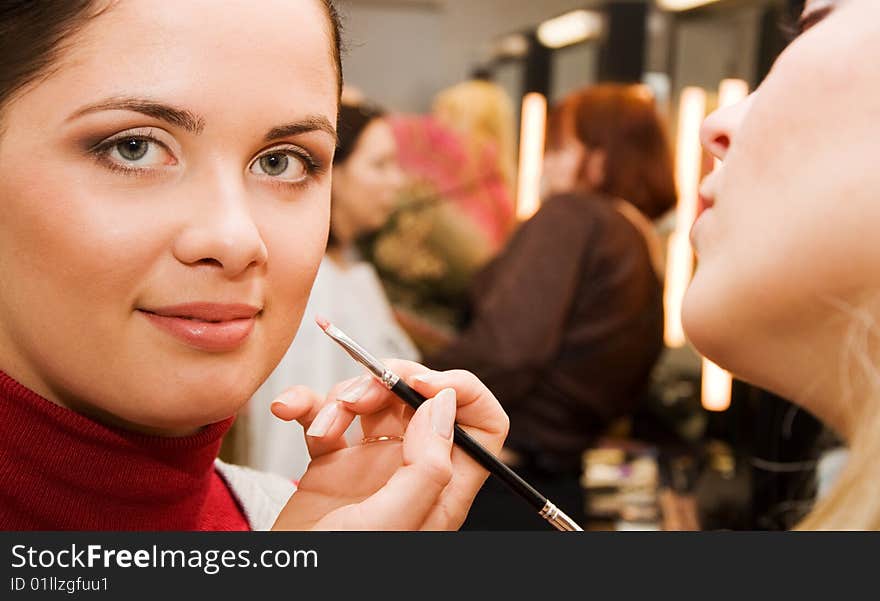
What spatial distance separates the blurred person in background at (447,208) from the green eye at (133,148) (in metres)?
2.27

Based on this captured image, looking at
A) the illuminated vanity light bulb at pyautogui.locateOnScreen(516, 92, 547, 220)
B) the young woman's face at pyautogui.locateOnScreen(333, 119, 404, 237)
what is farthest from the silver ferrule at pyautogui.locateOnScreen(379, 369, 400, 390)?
the illuminated vanity light bulb at pyautogui.locateOnScreen(516, 92, 547, 220)

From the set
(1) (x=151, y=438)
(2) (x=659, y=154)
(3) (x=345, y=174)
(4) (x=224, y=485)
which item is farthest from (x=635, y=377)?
(1) (x=151, y=438)

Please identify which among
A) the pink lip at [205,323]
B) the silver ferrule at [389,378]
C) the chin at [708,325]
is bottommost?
the silver ferrule at [389,378]

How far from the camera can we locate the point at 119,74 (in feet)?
1.87

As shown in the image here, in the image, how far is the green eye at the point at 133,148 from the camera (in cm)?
58

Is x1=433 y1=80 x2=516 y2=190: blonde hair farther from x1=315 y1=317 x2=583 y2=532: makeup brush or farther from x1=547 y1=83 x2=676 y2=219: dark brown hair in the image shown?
x1=315 y1=317 x2=583 y2=532: makeup brush

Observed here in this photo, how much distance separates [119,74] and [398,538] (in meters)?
0.32

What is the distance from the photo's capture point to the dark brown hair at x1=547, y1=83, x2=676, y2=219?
2.00 metres

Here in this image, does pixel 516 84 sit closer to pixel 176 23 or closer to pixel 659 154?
pixel 659 154

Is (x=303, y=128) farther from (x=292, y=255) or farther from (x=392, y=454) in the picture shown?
(x=392, y=454)

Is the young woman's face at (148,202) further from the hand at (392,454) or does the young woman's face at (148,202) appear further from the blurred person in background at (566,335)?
the blurred person in background at (566,335)

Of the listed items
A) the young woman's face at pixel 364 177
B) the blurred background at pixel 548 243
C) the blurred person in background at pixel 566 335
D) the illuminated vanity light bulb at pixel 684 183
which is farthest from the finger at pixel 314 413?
the illuminated vanity light bulb at pixel 684 183

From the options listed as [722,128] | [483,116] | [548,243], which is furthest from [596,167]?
[722,128]

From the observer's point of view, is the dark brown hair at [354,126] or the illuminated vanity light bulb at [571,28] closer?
the dark brown hair at [354,126]
